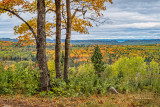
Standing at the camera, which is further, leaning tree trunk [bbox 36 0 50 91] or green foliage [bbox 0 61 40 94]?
green foliage [bbox 0 61 40 94]

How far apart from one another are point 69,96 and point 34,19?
6.95 meters

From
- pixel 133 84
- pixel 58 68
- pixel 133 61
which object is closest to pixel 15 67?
pixel 58 68

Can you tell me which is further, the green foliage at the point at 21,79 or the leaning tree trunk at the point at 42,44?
the green foliage at the point at 21,79

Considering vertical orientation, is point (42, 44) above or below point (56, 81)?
above

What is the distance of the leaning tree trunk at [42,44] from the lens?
23.1 feet

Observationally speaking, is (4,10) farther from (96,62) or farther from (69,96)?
(96,62)

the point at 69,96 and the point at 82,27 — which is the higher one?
the point at 82,27

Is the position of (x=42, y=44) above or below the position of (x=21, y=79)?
above

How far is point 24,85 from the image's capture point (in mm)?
7516

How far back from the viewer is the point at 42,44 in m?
7.20

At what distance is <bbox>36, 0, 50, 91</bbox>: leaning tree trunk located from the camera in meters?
7.04

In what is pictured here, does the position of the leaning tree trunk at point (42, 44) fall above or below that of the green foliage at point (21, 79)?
above

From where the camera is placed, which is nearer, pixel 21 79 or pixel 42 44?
pixel 42 44

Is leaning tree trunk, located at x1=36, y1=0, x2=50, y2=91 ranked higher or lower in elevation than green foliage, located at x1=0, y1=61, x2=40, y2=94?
higher
